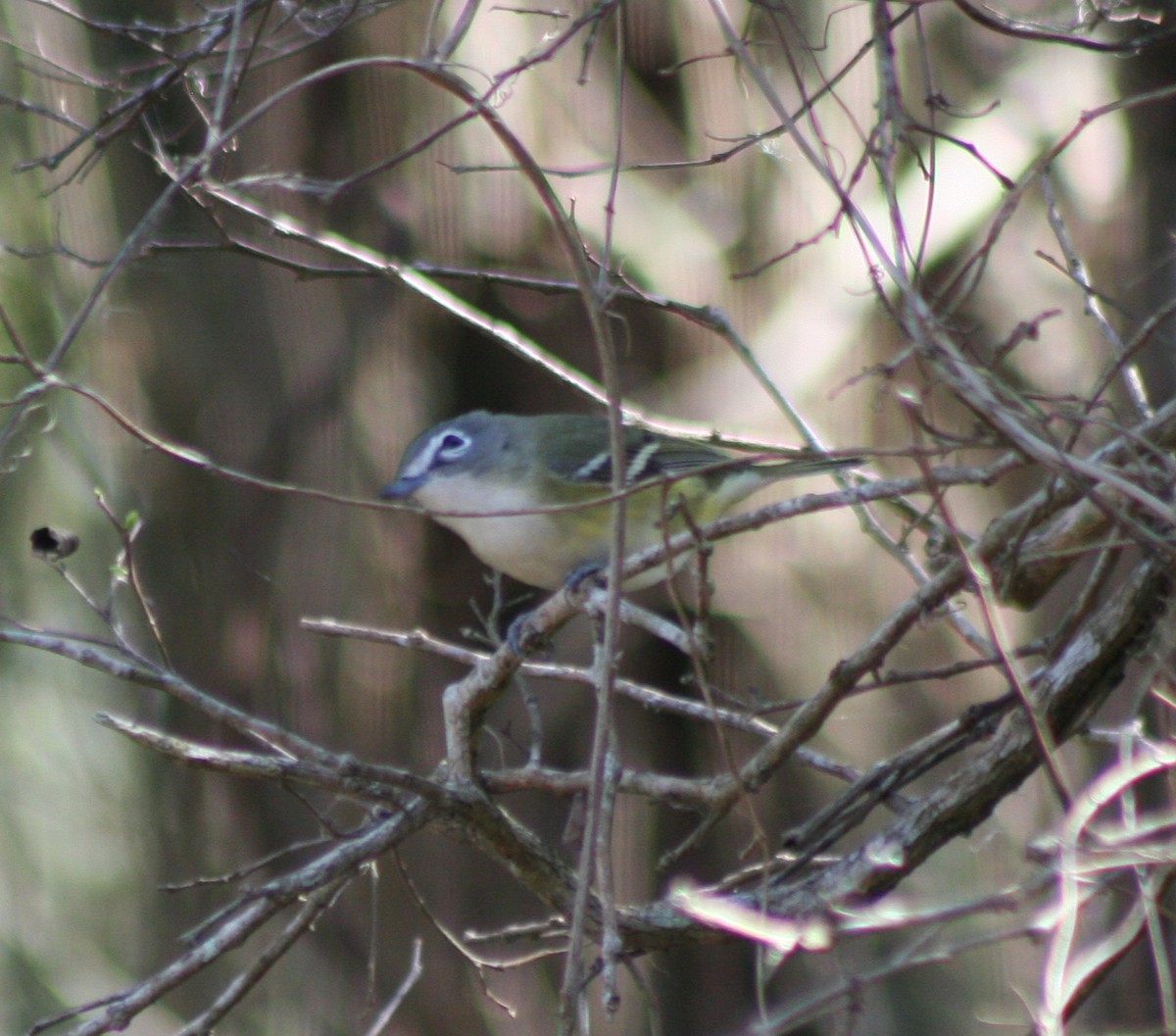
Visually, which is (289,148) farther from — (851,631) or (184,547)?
(851,631)

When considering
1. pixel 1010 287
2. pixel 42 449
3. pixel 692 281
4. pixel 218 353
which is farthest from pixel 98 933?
pixel 1010 287

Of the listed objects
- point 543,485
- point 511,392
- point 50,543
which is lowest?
point 543,485

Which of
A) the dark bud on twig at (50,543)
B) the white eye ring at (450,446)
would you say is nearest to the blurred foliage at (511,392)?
the white eye ring at (450,446)

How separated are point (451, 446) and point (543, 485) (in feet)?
1.13

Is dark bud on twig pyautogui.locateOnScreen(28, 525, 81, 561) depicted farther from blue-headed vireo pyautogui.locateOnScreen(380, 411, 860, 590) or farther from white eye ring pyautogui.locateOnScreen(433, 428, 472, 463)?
white eye ring pyautogui.locateOnScreen(433, 428, 472, 463)

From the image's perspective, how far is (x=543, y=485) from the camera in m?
4.38

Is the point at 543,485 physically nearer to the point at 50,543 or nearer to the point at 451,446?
the point at 451,446

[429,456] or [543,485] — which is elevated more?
[429,456]

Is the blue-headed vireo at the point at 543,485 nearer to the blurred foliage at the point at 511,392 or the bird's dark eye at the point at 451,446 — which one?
the bird's dark eye at the point at 451,446

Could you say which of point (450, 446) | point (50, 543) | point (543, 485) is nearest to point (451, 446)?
point (450, 446)

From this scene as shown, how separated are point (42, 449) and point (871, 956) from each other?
4481 millimetres

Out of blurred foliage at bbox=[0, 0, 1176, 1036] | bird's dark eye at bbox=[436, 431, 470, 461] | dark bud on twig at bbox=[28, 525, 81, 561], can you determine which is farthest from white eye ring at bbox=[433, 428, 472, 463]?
dark bud on twig at bbox=[28, 525, 81, 561]

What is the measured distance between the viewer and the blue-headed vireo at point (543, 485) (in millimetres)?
4008

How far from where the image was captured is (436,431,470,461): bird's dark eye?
4188mm
